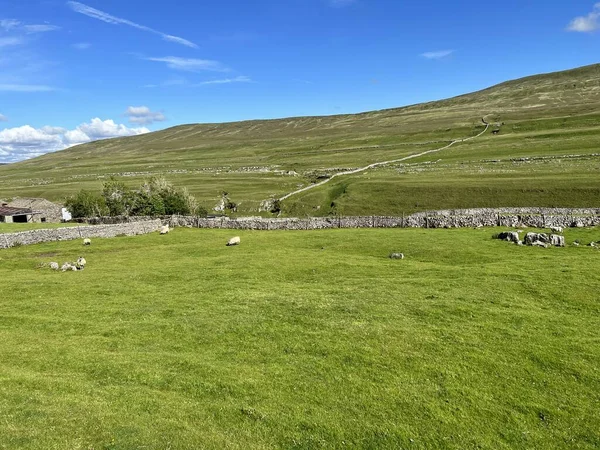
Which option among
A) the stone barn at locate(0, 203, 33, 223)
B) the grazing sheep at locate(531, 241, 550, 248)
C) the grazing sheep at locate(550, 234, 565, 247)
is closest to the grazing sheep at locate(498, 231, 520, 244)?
the grazing sheep at locate(531, 241, 550, 248)

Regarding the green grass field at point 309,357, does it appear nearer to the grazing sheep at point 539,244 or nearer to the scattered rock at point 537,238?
the grazing sheep at point 539,244

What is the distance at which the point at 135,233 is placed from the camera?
62531 millimetres

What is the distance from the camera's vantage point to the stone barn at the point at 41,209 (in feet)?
341

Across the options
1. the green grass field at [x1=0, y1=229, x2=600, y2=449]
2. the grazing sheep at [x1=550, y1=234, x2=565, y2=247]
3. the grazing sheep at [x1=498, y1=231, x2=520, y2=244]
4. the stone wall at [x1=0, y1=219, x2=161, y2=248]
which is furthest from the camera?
the stone wall at [x1=0, y1=219, x2=161, y2=248]

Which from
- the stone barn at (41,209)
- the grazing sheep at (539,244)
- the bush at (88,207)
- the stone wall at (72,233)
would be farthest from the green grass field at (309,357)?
the stone barn at (41,209)

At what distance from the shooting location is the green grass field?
14320mm

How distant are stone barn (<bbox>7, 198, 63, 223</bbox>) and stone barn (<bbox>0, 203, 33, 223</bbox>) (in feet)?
3.40

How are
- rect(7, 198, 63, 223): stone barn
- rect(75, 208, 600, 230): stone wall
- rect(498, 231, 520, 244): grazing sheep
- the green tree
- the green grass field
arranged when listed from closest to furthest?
the green grass field < rect(498, 231, 520, 244): grazing sheep < rect(75, 208, 600, 230): stone wall < the green tree < rect(7, 198, 63, 223): stone barn

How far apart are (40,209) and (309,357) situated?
4477 inches

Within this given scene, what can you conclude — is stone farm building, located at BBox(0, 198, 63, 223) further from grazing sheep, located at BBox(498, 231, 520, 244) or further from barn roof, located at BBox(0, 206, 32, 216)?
grazing sheep, located at BBox(498, 231, 520, 244)

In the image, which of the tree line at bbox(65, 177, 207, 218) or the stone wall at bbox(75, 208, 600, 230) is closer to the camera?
the stone wall at bbox(75, 208, 600, 230)

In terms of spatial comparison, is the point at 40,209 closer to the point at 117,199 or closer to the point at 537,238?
the point at 117,199

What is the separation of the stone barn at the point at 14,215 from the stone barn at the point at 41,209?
104 cm

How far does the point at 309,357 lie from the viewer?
1908 centimetres
